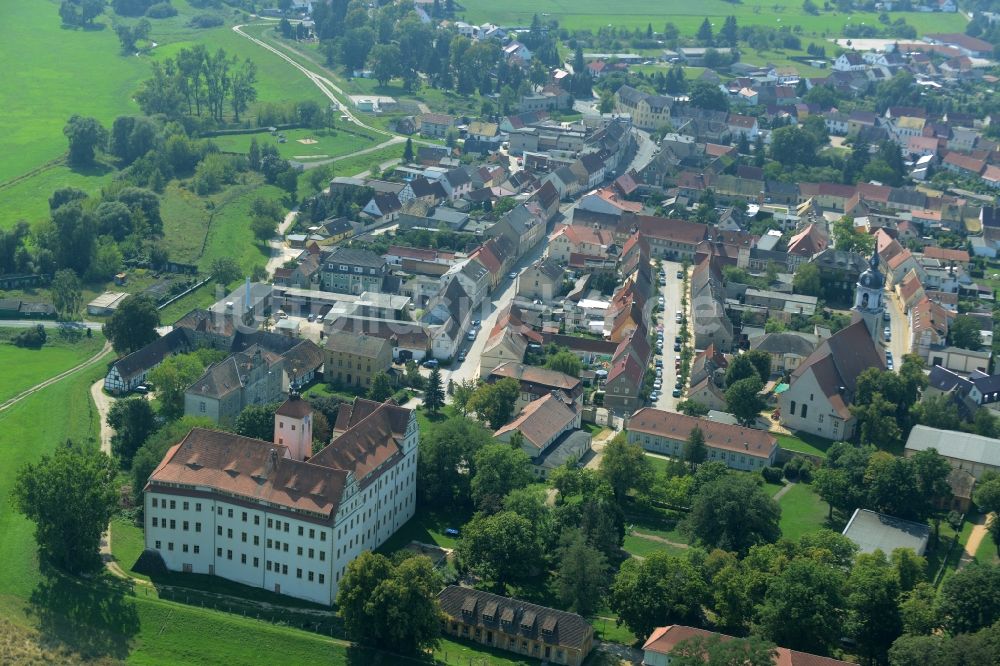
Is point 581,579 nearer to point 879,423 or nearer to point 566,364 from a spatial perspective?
point 566,364

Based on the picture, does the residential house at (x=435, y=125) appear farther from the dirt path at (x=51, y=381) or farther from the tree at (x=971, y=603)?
the tree at (x=971, y=603)

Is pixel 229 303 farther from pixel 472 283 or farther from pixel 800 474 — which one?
pixel 800 474

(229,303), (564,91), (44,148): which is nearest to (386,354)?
(229,303)

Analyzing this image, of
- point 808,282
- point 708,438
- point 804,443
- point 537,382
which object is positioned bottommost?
point 804,443

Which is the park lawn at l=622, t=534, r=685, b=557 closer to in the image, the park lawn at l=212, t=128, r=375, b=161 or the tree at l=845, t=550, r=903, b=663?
the tree at l=845, t=550, r=903, b=663

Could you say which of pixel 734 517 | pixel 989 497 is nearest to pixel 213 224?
pixel 734 517

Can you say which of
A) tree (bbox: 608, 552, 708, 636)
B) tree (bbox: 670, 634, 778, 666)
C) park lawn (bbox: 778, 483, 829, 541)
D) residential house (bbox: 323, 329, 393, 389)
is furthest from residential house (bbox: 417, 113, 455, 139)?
tree (bbox: 670, 634, 778, 666)

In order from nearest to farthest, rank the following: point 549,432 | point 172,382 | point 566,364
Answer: point 549,432 → point 172,382 → point 566,364
